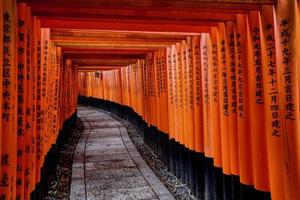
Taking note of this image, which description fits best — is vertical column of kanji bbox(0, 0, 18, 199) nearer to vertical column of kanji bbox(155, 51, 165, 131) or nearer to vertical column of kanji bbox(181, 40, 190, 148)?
vertical column of kanji bbox(181, 40, 190, 148)

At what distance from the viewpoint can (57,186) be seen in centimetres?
736

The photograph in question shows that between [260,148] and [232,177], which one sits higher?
[260,148]

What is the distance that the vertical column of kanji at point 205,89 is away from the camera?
212 inches

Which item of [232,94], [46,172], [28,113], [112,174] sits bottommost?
[112,174]

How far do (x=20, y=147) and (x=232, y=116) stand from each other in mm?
2754

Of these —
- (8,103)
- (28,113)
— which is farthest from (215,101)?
(8,103)

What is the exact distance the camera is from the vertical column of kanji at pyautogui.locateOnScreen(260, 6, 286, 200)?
3.38 metres

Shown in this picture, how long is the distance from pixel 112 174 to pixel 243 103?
16.8 ft

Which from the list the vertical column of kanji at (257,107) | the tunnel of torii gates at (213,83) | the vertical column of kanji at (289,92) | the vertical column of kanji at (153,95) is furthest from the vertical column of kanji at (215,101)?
the vertical column of kanji at (153,95)

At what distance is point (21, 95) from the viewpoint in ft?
12.6

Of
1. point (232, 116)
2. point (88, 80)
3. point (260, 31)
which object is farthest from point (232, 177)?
point (88, 80)

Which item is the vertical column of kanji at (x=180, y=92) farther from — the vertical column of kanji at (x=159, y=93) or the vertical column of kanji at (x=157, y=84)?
the vertical column of kanji at (x=157, y=84)

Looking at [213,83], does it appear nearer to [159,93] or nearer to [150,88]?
[159,93]

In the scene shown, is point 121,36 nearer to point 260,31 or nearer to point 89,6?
point 89,6
